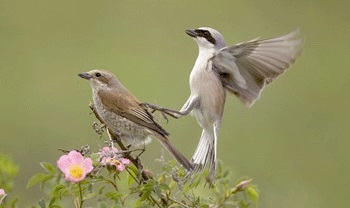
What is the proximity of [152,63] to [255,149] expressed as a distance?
292 cm

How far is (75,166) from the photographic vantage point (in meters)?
3.24

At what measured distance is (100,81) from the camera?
399 cm

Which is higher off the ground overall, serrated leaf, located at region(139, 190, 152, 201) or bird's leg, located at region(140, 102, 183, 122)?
bird's leg, located at region(140, 102, 183, 122)

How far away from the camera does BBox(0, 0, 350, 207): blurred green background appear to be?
8266 millimetres

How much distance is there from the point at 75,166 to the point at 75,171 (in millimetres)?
13

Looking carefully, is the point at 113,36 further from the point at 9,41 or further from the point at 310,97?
the point at 310,97

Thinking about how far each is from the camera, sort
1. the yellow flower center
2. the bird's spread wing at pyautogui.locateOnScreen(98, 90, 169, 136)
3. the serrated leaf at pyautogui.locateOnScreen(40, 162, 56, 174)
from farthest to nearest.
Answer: the bird's spread wing at pyautogui.locateOnScreen(98, 90, 169, 136)
the serrated leaf at pyautogui.locateOnScreen(40, 162, 56, 174)
the yellow flower center

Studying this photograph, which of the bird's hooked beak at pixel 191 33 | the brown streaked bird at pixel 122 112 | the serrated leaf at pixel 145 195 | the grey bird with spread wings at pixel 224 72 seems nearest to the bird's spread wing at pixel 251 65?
the grey bird with spread wings at pixel 224 72

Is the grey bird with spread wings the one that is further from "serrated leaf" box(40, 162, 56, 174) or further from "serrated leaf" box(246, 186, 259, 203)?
"serrated leaf" box(40, 162, 56, 174)

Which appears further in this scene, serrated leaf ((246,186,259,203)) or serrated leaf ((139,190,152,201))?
serrated leaf ((246,186,259,203))

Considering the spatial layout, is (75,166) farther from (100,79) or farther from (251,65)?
(251,65)

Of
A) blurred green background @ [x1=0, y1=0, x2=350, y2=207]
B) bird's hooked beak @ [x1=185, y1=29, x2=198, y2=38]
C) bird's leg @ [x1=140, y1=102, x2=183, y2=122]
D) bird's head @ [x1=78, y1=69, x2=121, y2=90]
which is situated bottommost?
blurred green background @ [x1=0, y1=0, x2=350, y2=207]

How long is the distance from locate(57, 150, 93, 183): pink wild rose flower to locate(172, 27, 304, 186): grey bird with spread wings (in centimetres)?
89

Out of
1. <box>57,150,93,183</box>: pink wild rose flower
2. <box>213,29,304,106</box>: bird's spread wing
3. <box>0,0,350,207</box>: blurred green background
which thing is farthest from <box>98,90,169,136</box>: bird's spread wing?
<box>0,0,350,207</box>: blurred green background
